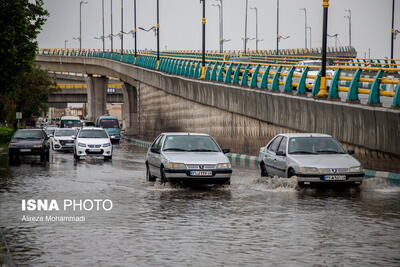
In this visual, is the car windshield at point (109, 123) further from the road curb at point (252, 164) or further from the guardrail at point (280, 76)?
the road curb at point (252, 164)

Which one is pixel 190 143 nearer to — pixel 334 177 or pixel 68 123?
pixel 334 177

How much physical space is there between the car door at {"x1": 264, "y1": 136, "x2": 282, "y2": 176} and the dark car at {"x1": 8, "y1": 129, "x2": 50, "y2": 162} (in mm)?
15389

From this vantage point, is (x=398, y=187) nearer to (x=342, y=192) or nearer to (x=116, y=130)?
(x=342, y=192)

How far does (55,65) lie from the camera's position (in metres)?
105

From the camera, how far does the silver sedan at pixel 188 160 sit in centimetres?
1883

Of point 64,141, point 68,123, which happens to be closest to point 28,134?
point 64,141

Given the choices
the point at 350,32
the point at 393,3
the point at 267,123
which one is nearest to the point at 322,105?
the point at 267,123

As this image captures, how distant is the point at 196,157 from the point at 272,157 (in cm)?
219

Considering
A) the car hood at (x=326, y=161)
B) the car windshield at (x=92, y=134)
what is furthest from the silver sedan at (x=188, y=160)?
the car windshield at (x=92, y=134)

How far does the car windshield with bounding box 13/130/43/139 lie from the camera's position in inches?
1405

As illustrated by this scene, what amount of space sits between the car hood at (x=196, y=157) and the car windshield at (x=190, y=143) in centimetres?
51

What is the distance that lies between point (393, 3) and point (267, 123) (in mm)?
29852

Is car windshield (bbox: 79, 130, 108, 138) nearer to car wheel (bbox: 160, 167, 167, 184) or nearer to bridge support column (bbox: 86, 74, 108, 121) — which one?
car wheel (bbox: 160, 167, 167, 184)

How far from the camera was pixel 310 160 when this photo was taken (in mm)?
18609
